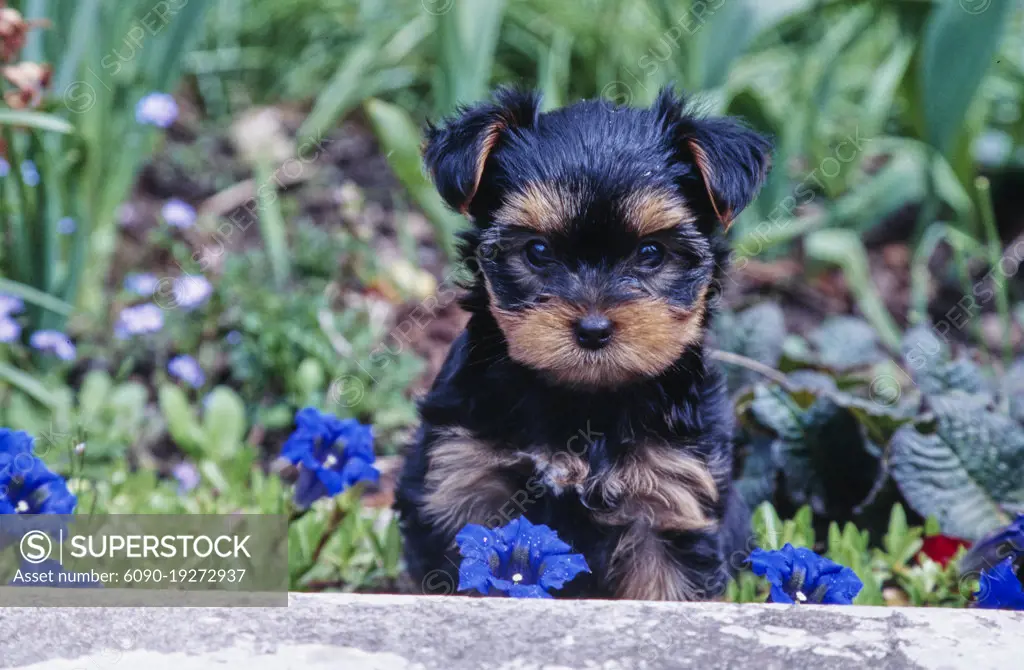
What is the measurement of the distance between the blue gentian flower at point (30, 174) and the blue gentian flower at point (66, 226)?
0.22 meters

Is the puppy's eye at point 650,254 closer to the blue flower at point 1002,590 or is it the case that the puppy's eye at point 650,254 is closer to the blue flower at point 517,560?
the blue flower at point 517,560

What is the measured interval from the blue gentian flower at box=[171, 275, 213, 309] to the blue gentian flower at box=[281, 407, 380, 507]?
6.89 ft

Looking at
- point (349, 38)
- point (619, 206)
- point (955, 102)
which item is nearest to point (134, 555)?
point (619, 206)

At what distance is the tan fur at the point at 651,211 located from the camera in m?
3.31

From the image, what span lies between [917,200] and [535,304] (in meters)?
5.42

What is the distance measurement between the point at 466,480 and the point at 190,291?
9.18ft

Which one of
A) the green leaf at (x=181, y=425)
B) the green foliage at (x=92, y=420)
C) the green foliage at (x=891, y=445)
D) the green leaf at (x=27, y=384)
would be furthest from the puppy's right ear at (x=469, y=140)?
the green leaf at (x=27, y=384)

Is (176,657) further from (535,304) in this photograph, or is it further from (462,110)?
(462,110)

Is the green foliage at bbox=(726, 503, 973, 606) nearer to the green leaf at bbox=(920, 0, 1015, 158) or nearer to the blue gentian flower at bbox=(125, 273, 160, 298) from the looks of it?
the green leaf at bbox=(920, 0, 1015, 158)

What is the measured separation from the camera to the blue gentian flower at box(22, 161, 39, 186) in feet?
18.4

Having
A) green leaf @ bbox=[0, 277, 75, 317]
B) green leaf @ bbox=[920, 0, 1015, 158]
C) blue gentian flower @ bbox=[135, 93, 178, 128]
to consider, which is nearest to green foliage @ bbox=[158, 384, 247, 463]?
green leaf @ bbox=[0, 277, 75, 317]

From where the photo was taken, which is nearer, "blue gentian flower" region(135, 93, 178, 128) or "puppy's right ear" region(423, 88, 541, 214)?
"puppy's right ear" region(423, 88, 541, 214)

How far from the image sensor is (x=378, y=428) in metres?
5.78

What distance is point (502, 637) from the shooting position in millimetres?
2777
